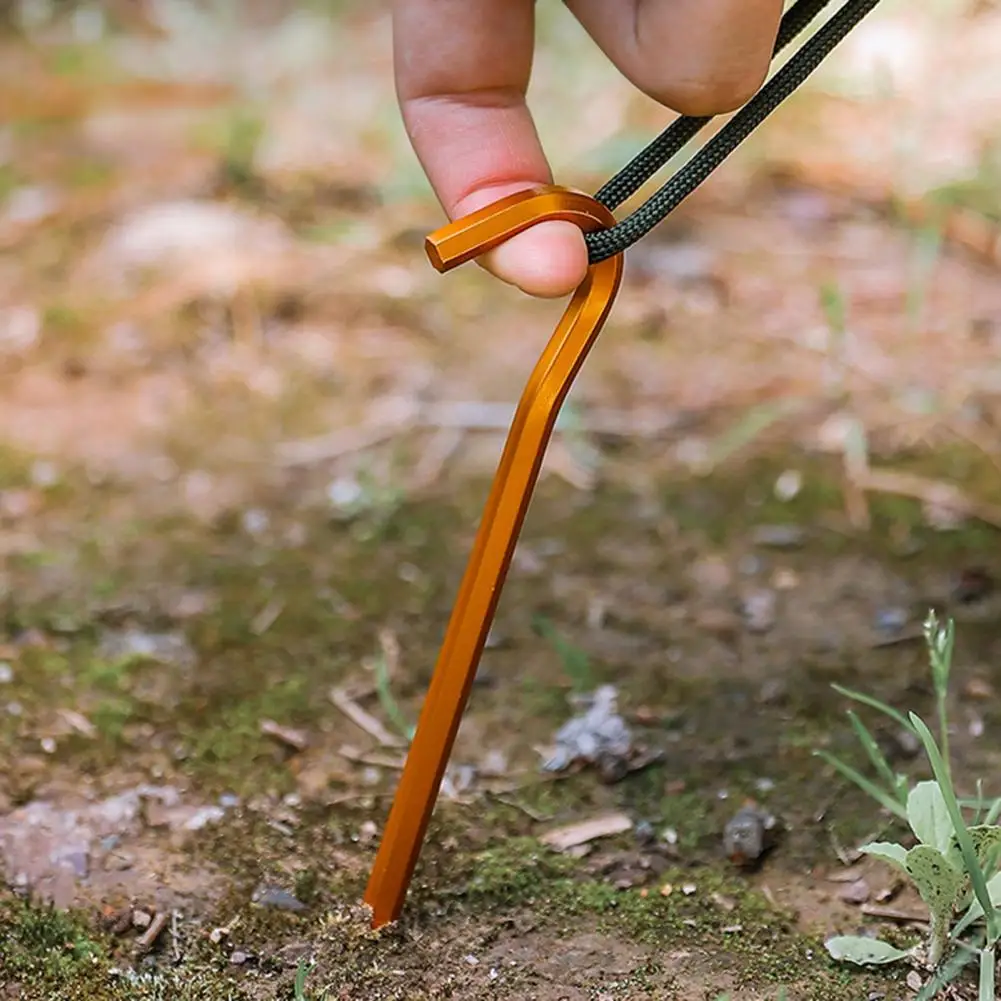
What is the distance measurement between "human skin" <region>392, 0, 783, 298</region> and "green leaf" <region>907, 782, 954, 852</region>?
1.29ft

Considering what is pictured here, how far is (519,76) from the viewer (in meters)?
0.93

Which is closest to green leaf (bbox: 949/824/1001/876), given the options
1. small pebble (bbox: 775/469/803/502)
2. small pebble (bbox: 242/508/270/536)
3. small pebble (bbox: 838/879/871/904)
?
small pebble (bbox: 838/879/871/904)

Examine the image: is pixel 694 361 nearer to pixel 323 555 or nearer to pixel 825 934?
pixel 323 555

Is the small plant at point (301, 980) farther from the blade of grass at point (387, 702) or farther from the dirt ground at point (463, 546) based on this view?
the blade of grass at point (387, 702)

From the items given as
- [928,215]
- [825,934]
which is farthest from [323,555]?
[928,215]

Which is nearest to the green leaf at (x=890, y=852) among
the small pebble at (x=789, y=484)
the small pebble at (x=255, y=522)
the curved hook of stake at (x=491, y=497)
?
the curved hook of stake at (x=491, y=497)

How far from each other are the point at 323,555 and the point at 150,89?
5.32 feet

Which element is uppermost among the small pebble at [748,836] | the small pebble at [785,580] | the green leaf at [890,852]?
the green leaf at [890,852]

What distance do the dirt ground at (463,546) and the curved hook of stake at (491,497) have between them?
0.08 metres

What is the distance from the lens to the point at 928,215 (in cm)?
185

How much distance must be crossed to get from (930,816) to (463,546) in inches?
24.0

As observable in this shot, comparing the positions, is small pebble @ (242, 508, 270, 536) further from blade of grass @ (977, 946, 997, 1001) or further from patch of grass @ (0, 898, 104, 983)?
blade of grass @ (977, 946, 997, 1001)

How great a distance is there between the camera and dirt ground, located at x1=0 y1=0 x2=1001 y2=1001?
34.5 inches

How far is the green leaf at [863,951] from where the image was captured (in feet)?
2.66
